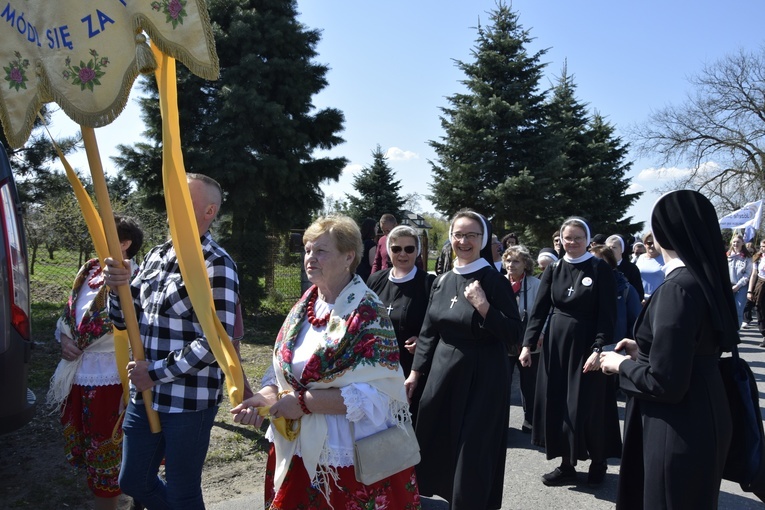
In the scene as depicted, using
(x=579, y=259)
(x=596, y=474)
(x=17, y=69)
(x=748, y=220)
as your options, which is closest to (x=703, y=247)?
(x=579, y=259)

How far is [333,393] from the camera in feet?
8.58

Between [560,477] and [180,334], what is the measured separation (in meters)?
3.39

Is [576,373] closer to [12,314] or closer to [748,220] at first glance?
[12,314]

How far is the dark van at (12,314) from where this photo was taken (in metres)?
3.66

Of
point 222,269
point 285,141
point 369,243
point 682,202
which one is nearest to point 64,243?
point 285,141

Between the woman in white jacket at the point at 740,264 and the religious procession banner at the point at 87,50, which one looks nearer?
the religious procession banner at the point at 87,50

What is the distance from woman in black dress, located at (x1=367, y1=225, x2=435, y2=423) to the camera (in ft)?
15.6

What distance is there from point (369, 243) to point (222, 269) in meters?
6.72

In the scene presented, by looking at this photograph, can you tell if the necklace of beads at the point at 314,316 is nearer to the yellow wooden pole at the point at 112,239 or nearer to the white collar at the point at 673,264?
the yellow wooden pole at the point at 112,239

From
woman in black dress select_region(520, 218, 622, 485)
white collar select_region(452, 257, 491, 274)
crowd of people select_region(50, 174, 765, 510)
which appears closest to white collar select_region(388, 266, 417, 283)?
crowd of people select_region(50, 174, 765, 510)

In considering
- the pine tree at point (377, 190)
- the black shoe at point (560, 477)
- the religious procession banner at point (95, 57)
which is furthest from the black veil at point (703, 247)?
the pine tree at point (377, 190)

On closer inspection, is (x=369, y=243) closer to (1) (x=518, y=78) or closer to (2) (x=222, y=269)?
(2) (x=222, y=269)

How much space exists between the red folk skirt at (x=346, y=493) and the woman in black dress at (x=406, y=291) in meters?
1.93

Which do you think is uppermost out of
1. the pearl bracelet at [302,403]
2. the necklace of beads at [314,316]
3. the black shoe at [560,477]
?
the necklace of beads at [314,316]
